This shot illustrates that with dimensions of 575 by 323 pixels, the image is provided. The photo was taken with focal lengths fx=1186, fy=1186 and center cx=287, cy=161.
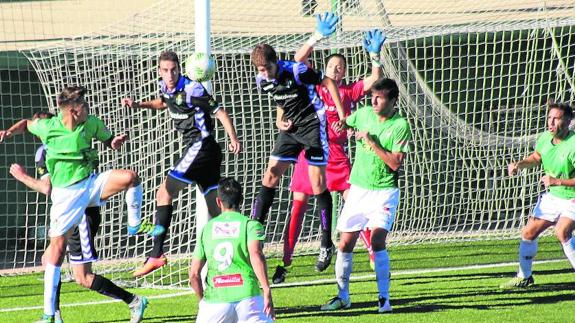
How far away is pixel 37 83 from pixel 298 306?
27.1ft

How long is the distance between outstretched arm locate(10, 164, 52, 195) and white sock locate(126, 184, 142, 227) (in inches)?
30.0

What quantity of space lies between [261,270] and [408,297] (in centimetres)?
411

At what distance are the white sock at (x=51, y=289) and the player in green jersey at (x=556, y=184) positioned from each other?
433 cm

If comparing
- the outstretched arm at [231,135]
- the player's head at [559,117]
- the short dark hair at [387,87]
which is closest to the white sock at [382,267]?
the short dark hair at [387,87]

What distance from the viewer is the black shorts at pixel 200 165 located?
A: 11125mm

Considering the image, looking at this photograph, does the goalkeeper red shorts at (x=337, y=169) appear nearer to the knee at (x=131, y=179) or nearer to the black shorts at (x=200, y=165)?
the black shorts at (x=200, y=165)

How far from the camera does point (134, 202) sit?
36.0ft

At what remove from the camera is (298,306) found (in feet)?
36.5

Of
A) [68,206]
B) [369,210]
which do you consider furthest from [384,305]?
[68,206]

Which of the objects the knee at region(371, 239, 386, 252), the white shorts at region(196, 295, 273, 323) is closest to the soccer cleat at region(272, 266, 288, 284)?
the knee at region(371, 239, 386, 252)

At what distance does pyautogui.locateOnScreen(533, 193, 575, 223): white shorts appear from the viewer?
38.0 ft

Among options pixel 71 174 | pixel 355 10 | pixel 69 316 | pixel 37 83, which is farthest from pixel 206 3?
pixel 37 83

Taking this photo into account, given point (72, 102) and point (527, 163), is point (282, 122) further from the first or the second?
point (72, 102)

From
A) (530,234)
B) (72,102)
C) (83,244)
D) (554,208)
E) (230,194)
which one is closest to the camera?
(230,194)
